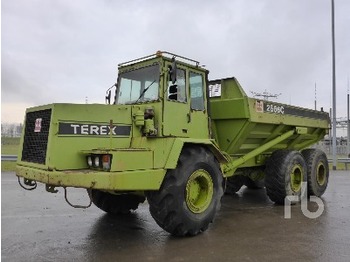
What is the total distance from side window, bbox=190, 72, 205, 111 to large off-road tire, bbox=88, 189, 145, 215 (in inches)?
80.5

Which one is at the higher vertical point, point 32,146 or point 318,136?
point 318,136

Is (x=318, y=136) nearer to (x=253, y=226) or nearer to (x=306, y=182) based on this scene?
(x=306, y=182)

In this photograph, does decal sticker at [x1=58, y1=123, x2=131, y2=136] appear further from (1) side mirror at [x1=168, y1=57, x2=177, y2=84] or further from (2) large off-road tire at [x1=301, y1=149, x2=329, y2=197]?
(2) large off-road tire at [x1=301, y1=149, x2=329, y2=197]

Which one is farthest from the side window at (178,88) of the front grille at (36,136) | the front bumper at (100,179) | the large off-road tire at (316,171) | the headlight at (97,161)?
the large off-road tire at (316,171)

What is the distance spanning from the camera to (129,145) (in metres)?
6.00

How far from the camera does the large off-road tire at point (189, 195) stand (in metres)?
5.56

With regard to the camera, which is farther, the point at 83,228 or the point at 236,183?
the point at 236,183

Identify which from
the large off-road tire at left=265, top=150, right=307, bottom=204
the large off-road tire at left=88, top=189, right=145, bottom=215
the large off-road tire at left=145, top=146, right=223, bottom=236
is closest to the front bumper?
the large off-road tire at left=145, top=146, right=223, bottom=236

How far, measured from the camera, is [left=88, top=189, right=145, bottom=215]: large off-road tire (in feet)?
23.8

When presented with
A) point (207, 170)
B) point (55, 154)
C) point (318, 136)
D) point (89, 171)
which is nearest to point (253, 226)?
point (207, 170)

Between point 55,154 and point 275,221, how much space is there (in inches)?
167

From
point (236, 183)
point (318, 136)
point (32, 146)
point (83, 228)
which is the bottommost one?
point (83, 228)

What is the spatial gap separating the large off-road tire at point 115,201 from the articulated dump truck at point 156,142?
0.02 m

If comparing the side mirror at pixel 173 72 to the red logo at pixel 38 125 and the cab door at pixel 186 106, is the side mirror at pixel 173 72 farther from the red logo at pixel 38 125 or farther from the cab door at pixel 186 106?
the red logo at pixel 38 125
